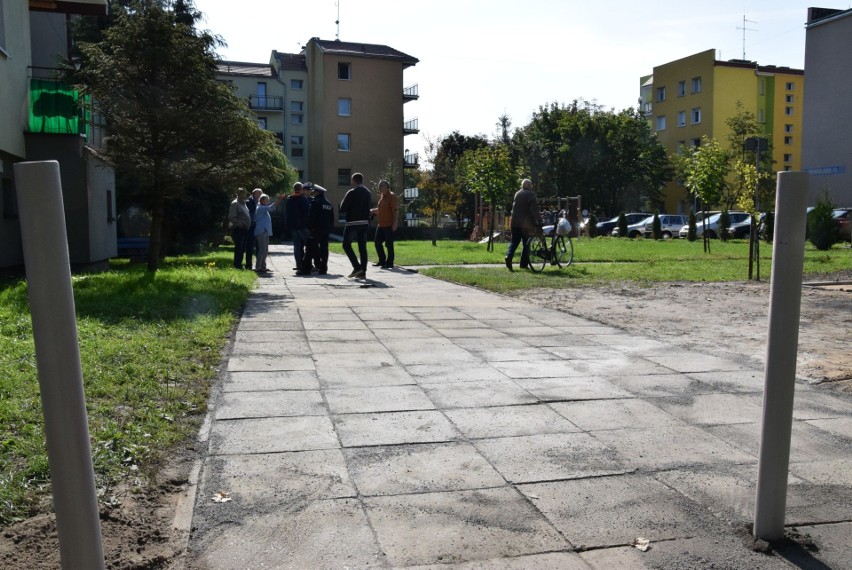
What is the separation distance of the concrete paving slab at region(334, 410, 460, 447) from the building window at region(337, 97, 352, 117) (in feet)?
193

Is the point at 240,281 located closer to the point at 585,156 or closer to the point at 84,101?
the point at 84,101

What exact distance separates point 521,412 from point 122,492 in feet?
8.00

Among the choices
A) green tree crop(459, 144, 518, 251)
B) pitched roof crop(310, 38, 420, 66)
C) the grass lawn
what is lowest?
the grass lawn

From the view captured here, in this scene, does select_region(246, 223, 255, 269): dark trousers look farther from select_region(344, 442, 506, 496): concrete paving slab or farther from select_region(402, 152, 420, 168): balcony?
select_region(402, 152, 420, 168): balcony

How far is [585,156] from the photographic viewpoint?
196ft

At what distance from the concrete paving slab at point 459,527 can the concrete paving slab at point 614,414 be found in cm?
130

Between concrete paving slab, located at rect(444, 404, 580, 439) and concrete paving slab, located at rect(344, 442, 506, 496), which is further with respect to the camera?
concrete paving slab, located at rect(444, 404, 580, 439)

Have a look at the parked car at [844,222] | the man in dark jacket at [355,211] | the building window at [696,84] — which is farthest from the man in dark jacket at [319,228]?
the building window at [696,84]

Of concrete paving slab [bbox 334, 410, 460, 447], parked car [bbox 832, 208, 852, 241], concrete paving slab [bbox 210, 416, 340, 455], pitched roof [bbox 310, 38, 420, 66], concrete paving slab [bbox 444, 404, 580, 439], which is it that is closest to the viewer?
concrete paving slab [bbox 210, 416, 340, 455]

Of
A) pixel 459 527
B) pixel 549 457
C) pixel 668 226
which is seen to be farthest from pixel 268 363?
pixel 668 226

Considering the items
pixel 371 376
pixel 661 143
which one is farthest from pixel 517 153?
pixel 371 376

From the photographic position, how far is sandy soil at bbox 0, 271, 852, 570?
300 centimetres

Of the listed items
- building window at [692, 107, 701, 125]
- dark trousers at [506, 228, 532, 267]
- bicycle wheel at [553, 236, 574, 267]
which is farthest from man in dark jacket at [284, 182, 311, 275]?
building window at [692, 107, 701, 125]

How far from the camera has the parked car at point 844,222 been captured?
2759 centimetres
